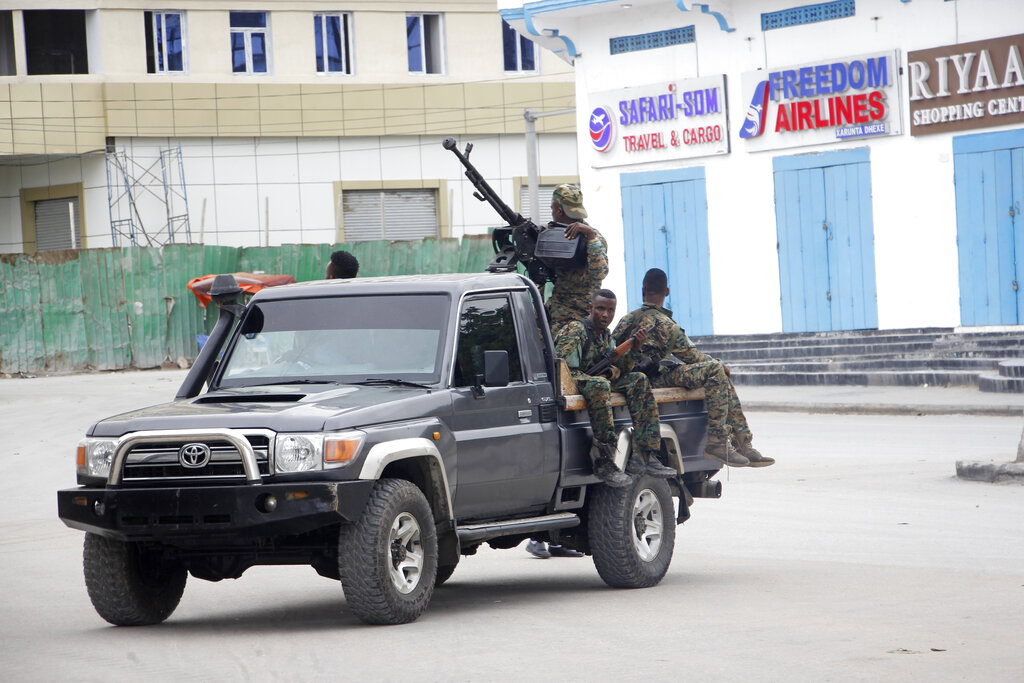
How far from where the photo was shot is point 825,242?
1017 inches

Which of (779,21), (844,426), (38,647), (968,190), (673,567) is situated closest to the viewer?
(38,647)

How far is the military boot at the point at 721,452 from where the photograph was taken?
9.78 meters

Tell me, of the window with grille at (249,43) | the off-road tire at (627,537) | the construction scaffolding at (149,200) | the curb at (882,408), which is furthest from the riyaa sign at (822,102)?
the off-road tire at (627,537)

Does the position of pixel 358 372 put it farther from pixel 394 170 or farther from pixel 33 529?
pixel 394 170

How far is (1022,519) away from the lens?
11.0 metres

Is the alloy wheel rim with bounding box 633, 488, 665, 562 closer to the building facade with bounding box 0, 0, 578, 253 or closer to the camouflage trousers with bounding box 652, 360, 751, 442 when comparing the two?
the camouflage trousers with bounding box 652, 360, 751, 442

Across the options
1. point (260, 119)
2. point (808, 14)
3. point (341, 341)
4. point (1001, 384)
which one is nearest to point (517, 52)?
point (260, 119)

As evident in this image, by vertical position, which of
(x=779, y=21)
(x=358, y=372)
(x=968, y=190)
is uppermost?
(x=779, y=21)

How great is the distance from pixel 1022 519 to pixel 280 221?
28.7 metres

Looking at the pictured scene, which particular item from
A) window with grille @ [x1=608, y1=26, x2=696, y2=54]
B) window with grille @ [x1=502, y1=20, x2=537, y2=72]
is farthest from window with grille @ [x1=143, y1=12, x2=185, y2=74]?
window with grille @ [x1=608, y1=26, x2=696, y2=54]

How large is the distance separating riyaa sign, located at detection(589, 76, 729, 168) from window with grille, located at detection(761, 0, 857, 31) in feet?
4.26

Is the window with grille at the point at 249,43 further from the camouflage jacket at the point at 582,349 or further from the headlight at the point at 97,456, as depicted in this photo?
the headlight at the point at 97,456

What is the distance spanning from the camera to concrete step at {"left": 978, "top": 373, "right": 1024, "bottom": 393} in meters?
20.6

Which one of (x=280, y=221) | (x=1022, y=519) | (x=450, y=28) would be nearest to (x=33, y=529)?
(x=1022, y=519)
